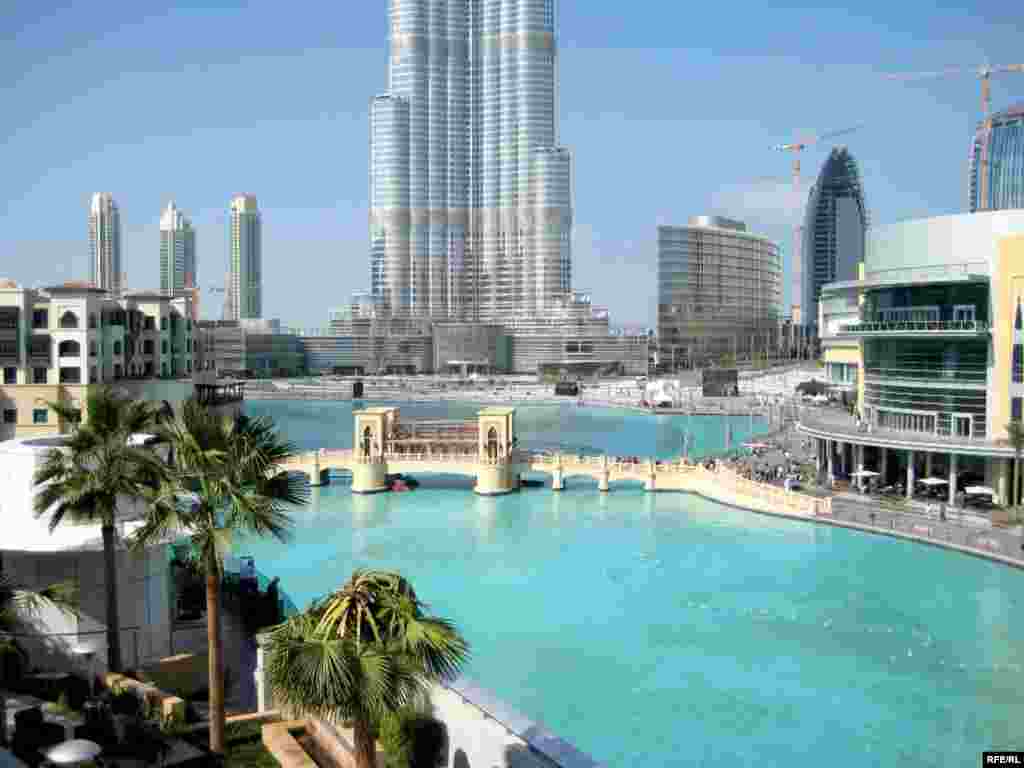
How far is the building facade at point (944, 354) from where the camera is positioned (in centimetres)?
5106

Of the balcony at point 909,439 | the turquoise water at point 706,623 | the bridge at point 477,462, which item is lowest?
the turquoise water at point 706,623

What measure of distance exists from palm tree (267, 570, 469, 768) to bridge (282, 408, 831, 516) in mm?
49802

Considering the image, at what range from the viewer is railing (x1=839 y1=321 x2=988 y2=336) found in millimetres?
51500

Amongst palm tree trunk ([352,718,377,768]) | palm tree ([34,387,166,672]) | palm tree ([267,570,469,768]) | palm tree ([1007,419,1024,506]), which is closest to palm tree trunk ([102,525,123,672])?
palm tree ([34,387,166,672])

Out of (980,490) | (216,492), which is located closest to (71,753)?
(216,492)

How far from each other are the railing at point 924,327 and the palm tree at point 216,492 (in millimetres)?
43493

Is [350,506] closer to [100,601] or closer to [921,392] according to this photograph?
[921,392]

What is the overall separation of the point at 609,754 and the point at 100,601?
12.7 m

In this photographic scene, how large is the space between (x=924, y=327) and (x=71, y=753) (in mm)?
49280

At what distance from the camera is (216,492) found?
1669 cm

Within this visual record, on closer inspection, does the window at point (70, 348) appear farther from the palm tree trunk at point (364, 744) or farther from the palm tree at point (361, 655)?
the palm tree trunk at point (364, 744)

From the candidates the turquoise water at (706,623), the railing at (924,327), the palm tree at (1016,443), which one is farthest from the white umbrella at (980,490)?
the railing at (924,327)

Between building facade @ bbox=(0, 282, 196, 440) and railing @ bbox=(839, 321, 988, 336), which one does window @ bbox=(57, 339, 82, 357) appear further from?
railing @ bbox=(839, 321, 988, 336)

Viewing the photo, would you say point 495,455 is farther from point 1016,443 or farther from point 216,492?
point 216,492
